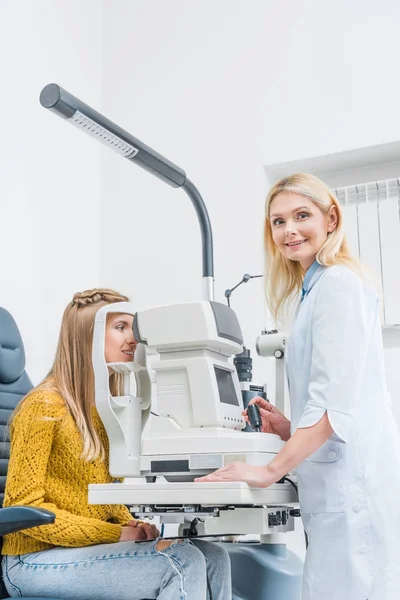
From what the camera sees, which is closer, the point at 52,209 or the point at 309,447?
the point at 309,447

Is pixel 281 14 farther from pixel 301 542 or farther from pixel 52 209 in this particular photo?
pixel 301 542

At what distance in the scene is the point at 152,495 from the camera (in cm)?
138

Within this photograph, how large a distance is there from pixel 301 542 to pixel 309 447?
1293 millimetres

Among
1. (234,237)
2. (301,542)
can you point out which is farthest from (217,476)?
(234,237)

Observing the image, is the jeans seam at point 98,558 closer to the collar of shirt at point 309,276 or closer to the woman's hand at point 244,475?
the woman's hand at point 244,475

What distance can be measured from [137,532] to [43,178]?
152cm

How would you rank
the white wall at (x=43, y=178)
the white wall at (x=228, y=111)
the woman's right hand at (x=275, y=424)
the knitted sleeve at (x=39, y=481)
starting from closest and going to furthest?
the knitted sleeve at (x=39, y=481) < the woman's right hand at (x=275, y=424) < the white wall at (x=43, y=178) < the white wall at (x=228, y=111)

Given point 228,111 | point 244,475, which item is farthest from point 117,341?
point 228,111

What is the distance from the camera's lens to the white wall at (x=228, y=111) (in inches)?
107

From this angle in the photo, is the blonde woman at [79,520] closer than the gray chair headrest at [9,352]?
Yes

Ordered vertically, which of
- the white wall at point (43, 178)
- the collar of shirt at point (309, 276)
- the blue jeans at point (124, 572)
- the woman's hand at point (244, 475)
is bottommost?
the blue jeans at point (124, 572)

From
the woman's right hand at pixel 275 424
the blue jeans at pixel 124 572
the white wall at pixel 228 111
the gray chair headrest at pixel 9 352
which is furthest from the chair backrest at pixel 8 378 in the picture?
the white wall at pixel 228 111

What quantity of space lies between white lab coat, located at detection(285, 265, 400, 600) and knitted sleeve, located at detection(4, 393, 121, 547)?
1.68 ft

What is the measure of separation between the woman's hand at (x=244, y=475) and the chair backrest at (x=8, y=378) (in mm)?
788
